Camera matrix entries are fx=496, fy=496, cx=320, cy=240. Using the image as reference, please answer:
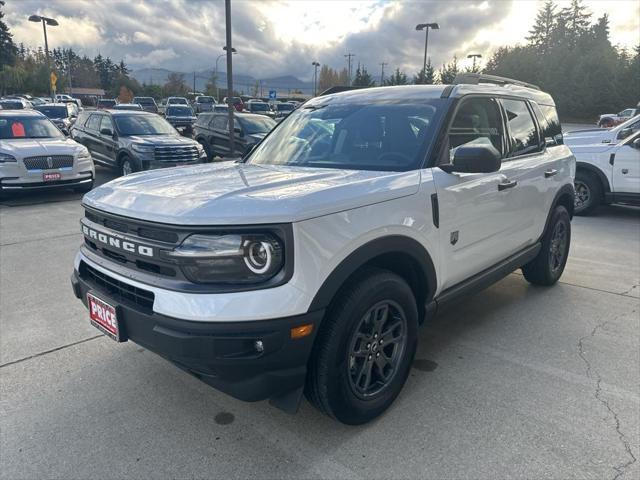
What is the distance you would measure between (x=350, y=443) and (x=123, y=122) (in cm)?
1141

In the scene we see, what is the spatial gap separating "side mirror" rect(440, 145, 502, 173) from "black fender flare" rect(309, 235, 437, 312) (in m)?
0.54

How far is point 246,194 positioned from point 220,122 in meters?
13.5

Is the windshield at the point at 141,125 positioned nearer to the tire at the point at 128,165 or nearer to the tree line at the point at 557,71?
the tire at the point at 128,165

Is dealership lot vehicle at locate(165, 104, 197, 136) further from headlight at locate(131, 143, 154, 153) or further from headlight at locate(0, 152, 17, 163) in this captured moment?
headlight at locate(0, 152, 17, 163)

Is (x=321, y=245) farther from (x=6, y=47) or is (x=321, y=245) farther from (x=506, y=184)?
(x=6, y=47)

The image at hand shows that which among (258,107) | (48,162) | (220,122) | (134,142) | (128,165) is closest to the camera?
(48,162)

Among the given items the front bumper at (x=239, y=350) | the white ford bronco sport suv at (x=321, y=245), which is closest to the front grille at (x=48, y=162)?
the white ford bronco sport suv at (x=321, y=245)

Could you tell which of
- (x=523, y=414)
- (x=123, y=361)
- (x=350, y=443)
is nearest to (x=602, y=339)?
(x=523, y=414)

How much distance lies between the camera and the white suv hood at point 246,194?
217 centimetres

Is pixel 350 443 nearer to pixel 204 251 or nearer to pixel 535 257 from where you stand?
pixel 204 251

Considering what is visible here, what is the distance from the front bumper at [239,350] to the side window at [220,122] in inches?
523

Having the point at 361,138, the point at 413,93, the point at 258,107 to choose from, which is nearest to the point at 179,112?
the point at 258,107

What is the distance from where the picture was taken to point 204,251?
2.17 m

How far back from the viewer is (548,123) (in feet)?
15.6
